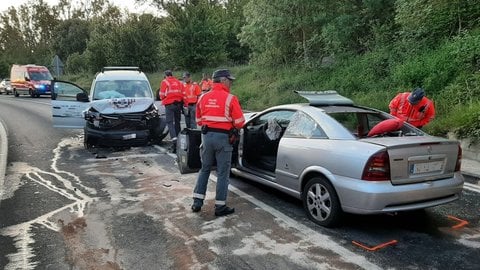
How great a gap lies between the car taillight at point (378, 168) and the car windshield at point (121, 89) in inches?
299

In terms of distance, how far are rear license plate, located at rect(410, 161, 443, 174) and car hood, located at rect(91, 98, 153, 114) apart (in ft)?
23.1

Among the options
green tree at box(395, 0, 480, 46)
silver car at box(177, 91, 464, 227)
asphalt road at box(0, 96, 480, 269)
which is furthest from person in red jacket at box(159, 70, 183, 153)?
green tree at box(395, 0, 480, 46)

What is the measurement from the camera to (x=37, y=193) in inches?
265

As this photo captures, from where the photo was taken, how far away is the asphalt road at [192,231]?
165 inches

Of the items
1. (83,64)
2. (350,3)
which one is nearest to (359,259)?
(350,3)

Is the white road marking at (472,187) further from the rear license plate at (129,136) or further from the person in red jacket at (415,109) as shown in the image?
the rear license plate at (129,136)

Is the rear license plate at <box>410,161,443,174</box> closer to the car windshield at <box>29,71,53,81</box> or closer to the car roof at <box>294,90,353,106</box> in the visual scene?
the car roof at <box>294,90,353,106</box>

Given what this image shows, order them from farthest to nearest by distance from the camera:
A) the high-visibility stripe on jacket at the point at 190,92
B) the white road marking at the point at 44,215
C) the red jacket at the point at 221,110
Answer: the high-visibility stripe on jacket at the point at 190,92, the red jacket at the point at 221,110, the white road marking at the point at 44,215

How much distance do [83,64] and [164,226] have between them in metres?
44.3

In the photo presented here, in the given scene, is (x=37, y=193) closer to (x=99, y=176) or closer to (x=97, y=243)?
(x=99, y=176)

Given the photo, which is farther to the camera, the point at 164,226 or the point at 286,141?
the point at 286,141

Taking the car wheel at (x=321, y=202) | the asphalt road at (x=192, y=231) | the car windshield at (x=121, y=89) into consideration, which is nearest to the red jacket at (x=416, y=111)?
the asphalt road at (x=192, y=231)

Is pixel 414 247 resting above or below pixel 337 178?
below

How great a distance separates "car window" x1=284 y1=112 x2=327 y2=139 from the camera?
529 centimetres
